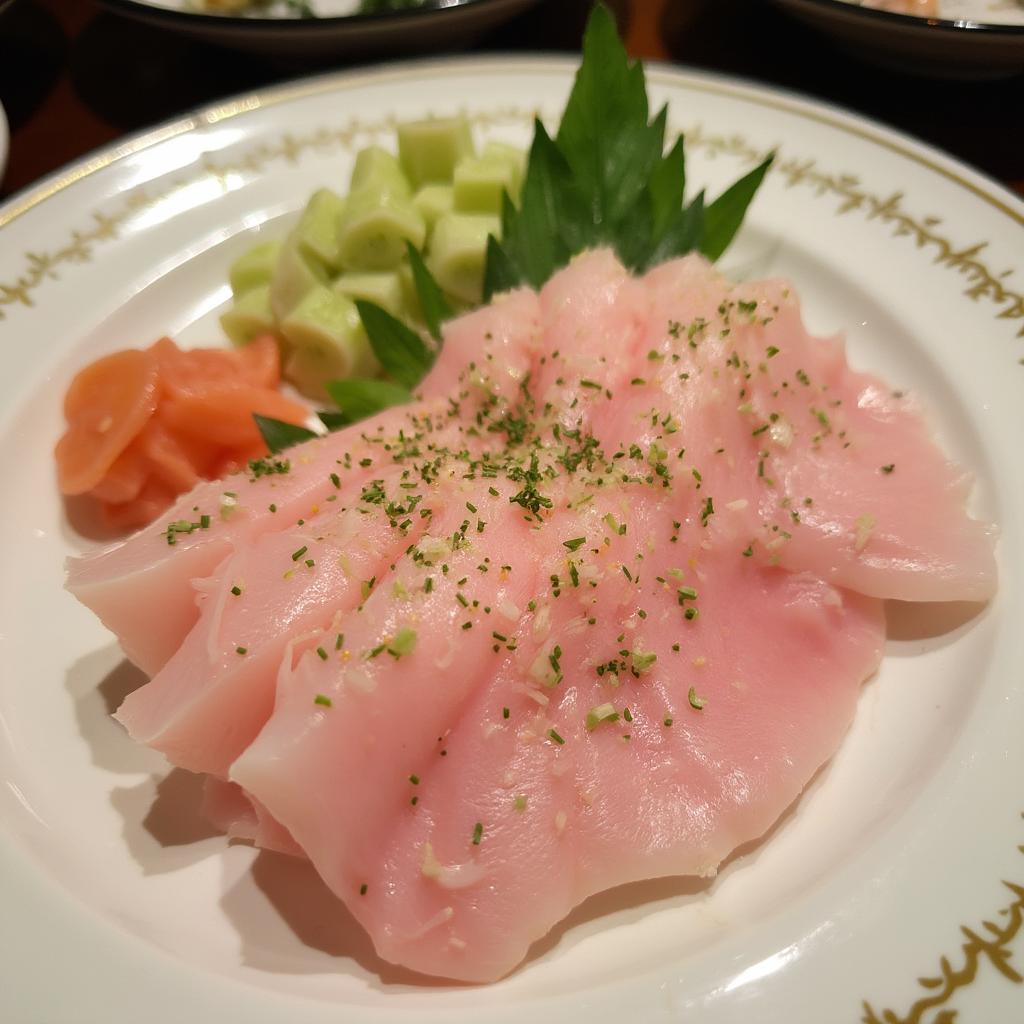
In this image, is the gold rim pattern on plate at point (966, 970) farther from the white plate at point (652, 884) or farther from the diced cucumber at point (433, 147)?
the diced cucumber at point (433, 147)

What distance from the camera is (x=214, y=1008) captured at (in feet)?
5.10

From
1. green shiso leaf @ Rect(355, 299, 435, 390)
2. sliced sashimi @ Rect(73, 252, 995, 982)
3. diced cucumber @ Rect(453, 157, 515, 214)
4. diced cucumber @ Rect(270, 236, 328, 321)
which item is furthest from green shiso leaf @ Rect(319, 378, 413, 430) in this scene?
diced cucumber @ Rect(453, 157, 515, 214)

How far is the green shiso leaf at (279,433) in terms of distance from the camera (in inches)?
102

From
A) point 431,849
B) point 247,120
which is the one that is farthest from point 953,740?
point 247,120

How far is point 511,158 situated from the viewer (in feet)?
10.4

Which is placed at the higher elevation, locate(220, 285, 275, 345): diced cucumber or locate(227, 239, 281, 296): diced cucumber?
locate(227, 239, 281, 296): diced cucumber

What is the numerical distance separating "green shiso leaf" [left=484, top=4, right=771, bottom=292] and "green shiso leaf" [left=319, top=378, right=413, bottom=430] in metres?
0.52

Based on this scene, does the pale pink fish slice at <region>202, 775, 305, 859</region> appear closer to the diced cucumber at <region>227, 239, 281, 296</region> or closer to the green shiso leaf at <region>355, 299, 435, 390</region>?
the green shiso leaf at <region>355, 299, 435, 390</region>

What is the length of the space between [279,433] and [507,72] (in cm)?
220

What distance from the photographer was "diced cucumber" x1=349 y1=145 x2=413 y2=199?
10.1 feet

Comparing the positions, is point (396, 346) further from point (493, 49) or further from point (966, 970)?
point (493, 49)

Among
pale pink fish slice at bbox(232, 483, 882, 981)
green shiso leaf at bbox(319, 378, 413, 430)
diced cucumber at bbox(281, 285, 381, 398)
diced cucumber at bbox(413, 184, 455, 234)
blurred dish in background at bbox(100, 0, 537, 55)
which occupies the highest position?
blurred dish in background at bbox(100, 0, 537, 55)

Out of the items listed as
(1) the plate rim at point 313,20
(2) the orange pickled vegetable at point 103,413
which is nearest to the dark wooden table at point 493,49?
(1) the plate rim at point 313,20

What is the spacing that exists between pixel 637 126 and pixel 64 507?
→ 2.30 metres
